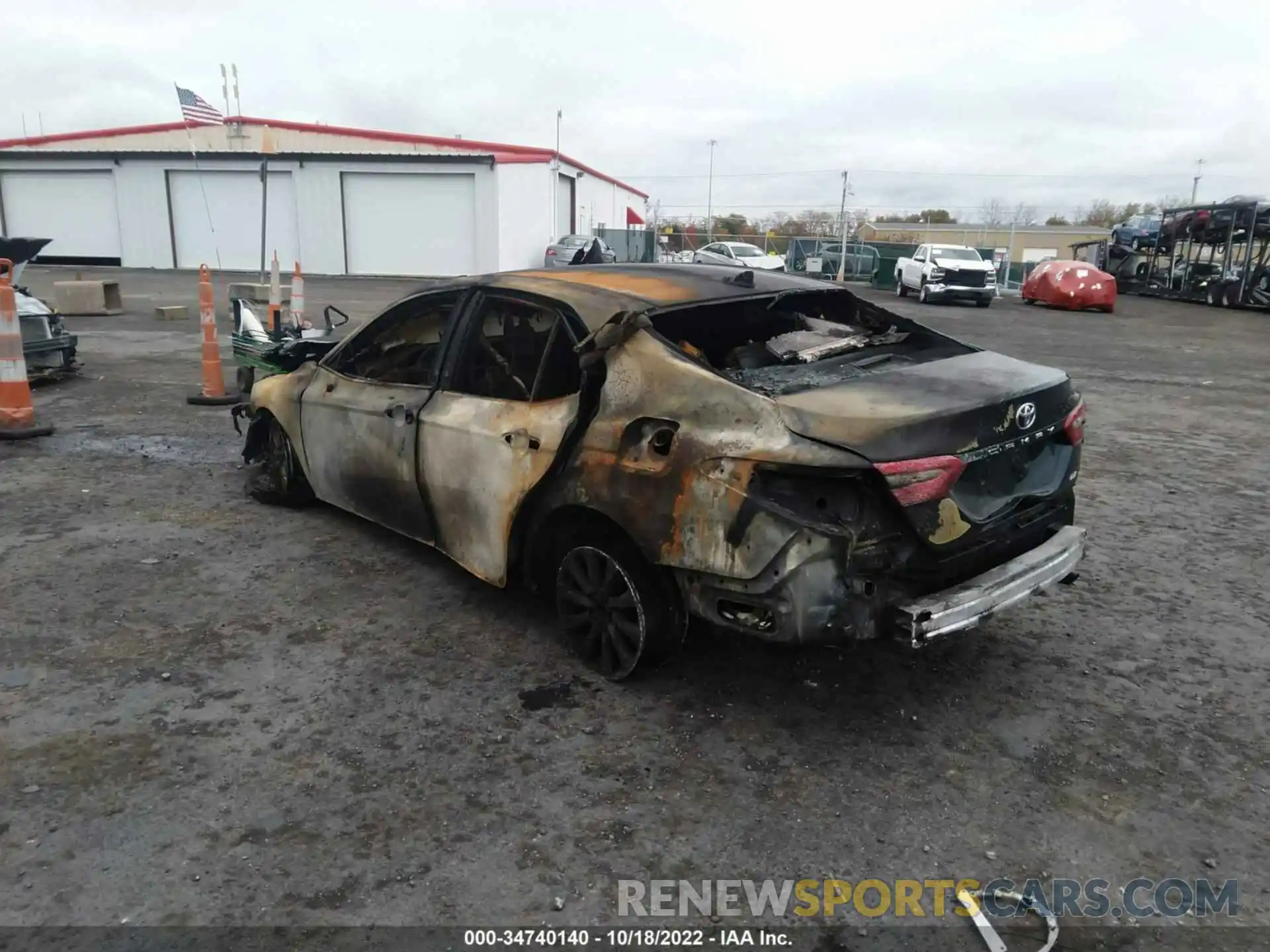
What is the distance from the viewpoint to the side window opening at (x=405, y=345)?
4352mm

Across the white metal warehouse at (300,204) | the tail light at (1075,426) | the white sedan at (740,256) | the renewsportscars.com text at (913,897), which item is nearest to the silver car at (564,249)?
the white metal warehouse at (300,204)

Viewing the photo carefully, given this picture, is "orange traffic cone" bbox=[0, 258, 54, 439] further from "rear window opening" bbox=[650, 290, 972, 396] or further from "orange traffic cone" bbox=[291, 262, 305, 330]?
"rear window opening" bbox=[650, 290, 972, 396]

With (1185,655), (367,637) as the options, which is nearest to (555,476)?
(367,637)

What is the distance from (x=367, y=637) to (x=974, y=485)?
8.38ft

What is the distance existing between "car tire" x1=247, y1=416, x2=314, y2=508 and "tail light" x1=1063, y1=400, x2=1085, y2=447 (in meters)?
4.05

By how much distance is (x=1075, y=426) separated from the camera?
12.1ft

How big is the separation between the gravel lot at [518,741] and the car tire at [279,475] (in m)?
0.25

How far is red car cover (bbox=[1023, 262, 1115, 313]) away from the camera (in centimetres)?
2386

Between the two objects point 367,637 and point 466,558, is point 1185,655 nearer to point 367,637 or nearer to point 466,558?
A: point 466,558

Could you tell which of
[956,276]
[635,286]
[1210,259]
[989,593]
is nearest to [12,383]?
[635,286]

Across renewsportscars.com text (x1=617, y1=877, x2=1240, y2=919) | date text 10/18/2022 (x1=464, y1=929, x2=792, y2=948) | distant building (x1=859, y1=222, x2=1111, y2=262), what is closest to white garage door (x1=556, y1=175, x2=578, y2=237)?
distant building (x1=859, y1=222, x2=1111, y2=262)

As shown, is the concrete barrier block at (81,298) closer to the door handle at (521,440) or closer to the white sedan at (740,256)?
the door handle at (521,440)

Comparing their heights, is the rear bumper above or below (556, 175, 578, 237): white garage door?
below

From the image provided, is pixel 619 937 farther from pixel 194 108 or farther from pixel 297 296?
pixel 194 108
